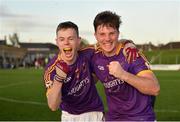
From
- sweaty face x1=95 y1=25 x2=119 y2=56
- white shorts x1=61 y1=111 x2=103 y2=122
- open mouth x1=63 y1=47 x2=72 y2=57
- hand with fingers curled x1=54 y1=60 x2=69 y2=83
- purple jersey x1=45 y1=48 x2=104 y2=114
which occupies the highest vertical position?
sweaty face x1=95 y1=25 x2=119 y2=56

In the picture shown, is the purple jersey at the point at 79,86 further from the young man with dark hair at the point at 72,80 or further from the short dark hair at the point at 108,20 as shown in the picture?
the short dark hair at the point at 108,20

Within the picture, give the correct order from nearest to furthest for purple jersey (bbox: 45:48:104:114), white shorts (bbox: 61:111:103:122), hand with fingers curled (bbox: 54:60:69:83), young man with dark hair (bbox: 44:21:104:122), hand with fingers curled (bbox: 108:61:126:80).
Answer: hand with fingers curled (bbox: 108:61:126:80)
hand with fingers curled (bbox: 54:60:69:83)
young man with dark hair (bbox: 44:21:104:122)
purple jersey (bbox: 45:48:104:114)
white shorts (bbox: 61:111:103:122)

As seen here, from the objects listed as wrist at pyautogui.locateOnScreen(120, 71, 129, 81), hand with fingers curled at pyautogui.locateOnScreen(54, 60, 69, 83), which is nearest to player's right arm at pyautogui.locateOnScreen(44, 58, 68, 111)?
hand with fingers curled at pyautogui.locateOnScreen(54, 60, 69, 83)

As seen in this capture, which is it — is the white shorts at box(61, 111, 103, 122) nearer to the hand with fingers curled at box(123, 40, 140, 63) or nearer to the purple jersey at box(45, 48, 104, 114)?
the purple jersey at box(45, 48, 104, 114)

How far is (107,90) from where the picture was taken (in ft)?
19.0

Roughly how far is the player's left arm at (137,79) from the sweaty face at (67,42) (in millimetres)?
738

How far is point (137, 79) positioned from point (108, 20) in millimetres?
868

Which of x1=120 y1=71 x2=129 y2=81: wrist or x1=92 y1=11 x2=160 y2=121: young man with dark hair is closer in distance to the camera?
x1=120 y1=71 x2=129 y2=81: wrist

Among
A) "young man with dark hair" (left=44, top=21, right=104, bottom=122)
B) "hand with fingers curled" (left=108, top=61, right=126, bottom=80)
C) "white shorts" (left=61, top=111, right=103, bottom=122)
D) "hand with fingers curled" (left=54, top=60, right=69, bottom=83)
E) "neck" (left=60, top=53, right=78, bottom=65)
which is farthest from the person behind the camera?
"white shorts" (left=61, top=111, right=103, bottom=122)

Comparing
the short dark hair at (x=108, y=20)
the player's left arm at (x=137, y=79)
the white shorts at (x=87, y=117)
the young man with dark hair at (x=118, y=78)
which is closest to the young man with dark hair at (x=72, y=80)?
the white shorts at (x=87, y=117)

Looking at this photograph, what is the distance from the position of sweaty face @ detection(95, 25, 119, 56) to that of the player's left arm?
427 millimetres

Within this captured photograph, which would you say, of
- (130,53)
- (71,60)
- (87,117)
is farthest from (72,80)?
(130,53)

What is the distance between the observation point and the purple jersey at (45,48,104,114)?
6272 mm

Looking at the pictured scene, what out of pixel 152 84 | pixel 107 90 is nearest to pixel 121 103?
pixel 107 90
